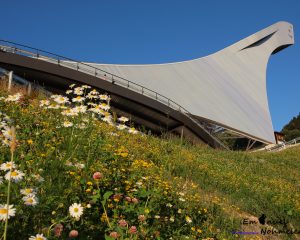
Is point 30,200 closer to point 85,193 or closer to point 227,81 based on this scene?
point 85,193

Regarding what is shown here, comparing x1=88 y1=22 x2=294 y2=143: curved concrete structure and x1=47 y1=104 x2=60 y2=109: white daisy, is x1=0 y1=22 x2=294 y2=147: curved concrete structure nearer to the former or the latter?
x1=88 y1=22 x2=294 y2=143: curved concrete structure

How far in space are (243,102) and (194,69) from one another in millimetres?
7429

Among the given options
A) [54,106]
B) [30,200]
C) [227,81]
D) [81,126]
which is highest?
[227,81]

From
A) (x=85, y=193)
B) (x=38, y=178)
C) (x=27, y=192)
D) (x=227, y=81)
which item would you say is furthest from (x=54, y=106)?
(x=227, y=81)

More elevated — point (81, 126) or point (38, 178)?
point (81, 126)

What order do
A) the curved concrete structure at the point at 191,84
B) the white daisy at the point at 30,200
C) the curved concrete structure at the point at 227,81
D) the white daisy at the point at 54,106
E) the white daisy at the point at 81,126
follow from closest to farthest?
the white daisy at the point at 30,200, the white daisy at the point at 81,126, the white daisy at the point at 54,106, the curved concrete structure at the point at 191,84, the curved concrete structure at the point at 227,81

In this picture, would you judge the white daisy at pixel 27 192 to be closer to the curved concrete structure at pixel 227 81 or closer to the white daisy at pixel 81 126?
the white daisy at pixel 81 126

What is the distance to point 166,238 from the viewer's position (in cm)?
371

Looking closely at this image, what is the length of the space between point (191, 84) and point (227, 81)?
9796mm

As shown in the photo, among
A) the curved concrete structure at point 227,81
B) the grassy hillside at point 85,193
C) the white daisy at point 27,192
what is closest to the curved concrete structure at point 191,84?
the curved concrete structure at point 227,81

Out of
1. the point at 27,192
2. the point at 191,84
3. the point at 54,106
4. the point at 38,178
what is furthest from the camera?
the point at 191,84

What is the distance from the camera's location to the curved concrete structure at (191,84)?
2233cm

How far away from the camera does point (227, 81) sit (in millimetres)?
47625

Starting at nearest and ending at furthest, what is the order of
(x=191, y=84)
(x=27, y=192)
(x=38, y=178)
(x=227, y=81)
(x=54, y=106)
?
1. (x=27, y=192)
2. (x=38, y=178)
3. (x=54, y=106)
4. (x=191, y=84)
5. (x=227, y=81)
